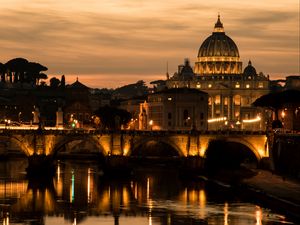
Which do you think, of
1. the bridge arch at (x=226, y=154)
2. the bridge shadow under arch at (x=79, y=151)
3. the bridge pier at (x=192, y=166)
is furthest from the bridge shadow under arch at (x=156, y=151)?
the bridge pier at (x=192, y=166)

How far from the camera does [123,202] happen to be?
101 metres

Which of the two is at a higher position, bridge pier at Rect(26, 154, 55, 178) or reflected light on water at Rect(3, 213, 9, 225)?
bridge pier at Rect(26, 154, 55, 178)

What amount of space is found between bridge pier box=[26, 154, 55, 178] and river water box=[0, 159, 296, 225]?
36.8 inches

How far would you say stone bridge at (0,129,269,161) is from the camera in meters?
131

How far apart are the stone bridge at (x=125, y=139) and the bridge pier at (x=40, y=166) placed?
757mm

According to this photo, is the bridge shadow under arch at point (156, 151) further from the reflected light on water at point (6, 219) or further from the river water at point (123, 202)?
the reflected light on water at point (6, 219)

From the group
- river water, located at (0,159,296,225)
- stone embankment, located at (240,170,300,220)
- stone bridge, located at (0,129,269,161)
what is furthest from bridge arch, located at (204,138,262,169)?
stone embankment, located at (240,170,300,220)

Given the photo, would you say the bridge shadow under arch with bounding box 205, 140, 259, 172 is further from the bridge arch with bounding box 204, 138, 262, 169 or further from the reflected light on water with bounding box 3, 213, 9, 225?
the reflected light on water with bounding box 3, 213, 9, 225

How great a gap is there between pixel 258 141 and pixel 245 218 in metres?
42.1

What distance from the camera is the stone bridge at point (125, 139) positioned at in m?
131

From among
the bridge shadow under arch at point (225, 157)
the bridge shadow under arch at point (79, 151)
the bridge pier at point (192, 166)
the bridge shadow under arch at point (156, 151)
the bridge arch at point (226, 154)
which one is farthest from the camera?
the bridge shadow under arch at point (79, 151)

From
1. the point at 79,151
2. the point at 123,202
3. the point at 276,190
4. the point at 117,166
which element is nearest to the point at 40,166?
the point at 117,166

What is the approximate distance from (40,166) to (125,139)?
9277 mm

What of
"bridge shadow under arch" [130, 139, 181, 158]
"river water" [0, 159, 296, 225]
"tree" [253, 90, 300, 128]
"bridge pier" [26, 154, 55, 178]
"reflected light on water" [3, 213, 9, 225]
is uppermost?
"tree" [253, 90, 300, 128]
